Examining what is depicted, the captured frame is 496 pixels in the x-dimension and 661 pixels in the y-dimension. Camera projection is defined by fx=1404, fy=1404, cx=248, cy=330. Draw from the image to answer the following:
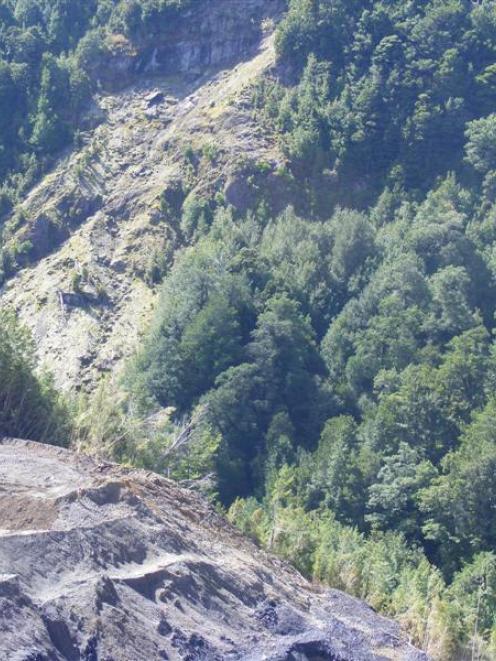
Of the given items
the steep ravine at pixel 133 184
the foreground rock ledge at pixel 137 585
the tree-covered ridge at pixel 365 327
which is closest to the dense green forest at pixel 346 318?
the tree-covered ridge at pixel 365 327

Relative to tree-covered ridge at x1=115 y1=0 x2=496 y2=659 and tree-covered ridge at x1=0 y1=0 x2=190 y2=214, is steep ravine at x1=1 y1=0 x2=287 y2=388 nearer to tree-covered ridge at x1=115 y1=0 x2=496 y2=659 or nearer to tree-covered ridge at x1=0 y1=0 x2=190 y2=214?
tree-covered ridge at x1=0 y1=0 x2=190 y2=214

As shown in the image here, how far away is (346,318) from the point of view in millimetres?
51688

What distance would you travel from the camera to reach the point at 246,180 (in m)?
58.2

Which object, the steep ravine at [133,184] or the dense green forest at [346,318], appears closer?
the dense green forest at [346,318]

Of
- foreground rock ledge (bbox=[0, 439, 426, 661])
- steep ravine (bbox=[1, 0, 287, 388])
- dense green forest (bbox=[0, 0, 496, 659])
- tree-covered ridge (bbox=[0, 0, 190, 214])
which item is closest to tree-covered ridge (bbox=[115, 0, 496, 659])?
dense green forest (bbox=[0, 0, 496, 659])

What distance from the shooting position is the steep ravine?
53031 mm

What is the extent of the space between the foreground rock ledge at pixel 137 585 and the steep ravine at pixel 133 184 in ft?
77.3

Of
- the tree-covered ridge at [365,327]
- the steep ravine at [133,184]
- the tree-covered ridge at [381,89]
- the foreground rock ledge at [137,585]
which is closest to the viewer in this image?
the foreground rock ledge at [137,585]

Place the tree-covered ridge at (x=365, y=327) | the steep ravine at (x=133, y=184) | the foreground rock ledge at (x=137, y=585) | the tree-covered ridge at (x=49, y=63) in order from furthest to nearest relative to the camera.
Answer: the tree-covered ridge at (x=49, y=63) → the steep ravine at (x=133, y=184) → the tree-covered ridge at (x=365, y=327) → the foreground rock ledge at (x=137, y=585)

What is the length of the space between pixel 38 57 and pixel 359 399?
26219mm

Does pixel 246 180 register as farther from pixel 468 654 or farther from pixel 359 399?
pixel 468 654

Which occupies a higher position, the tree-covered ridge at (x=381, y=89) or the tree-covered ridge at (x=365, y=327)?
the tree-covered ridge at (x=381, y=89)

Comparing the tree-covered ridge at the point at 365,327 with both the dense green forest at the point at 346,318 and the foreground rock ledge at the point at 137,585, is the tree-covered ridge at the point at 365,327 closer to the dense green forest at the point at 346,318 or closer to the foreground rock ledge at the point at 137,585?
the dense green forest at the point at 346,318

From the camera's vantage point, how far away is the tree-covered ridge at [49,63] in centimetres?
6238
